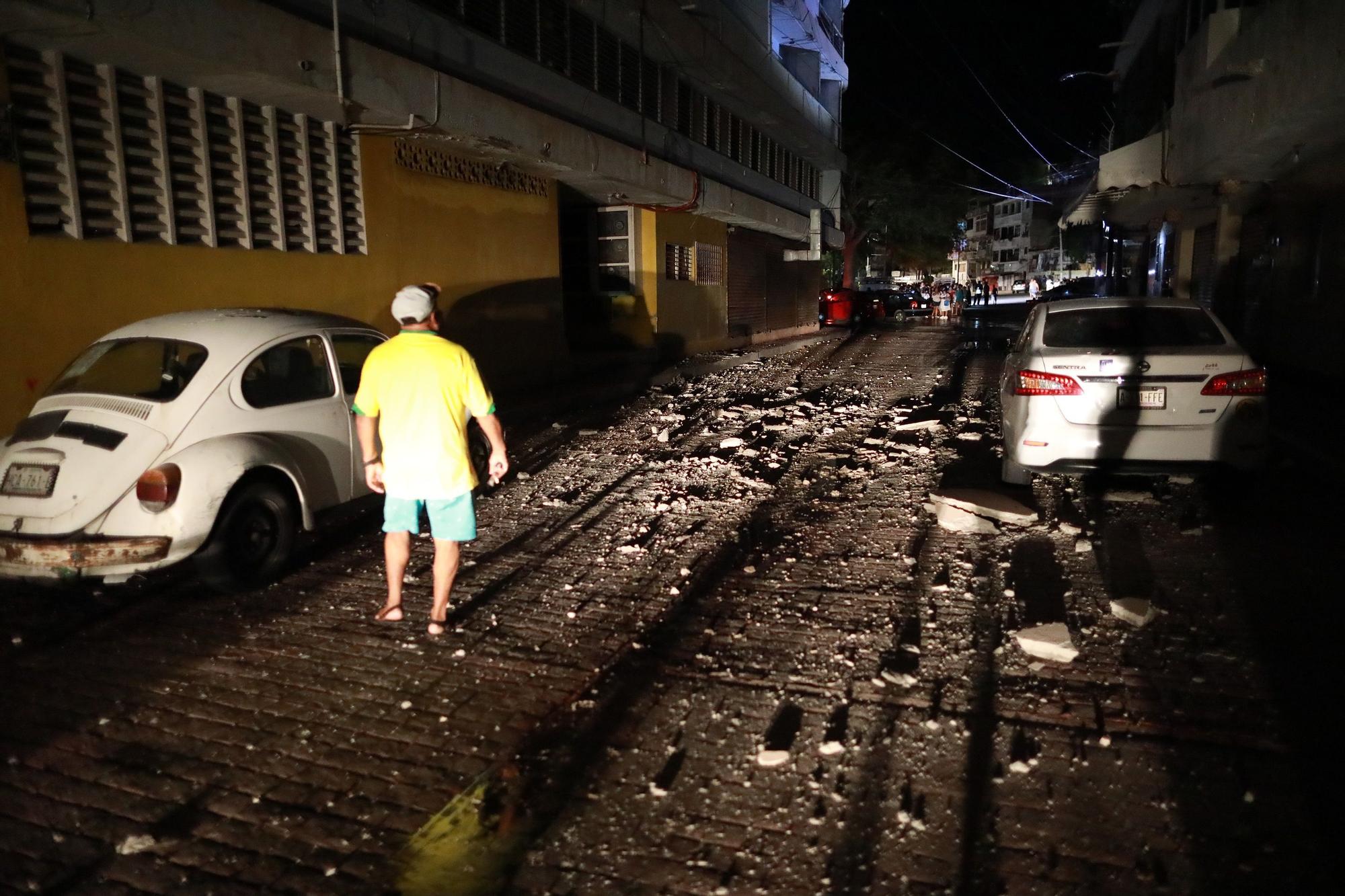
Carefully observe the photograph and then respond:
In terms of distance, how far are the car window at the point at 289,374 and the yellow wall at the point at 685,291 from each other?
13.1 metres

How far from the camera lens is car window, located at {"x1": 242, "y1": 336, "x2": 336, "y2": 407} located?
5.67 m

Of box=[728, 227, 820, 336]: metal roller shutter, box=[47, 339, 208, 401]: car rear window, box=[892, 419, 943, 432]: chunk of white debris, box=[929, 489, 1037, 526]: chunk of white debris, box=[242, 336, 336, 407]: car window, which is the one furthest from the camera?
box=[728, 227, 820, 336]: metal roller shutter

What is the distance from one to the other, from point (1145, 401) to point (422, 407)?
16.6 ft

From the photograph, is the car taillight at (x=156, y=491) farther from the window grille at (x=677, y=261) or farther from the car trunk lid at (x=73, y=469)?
the window grille at (x=677, y=261)

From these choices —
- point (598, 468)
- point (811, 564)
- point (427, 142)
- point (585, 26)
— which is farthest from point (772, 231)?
point (811, 564)

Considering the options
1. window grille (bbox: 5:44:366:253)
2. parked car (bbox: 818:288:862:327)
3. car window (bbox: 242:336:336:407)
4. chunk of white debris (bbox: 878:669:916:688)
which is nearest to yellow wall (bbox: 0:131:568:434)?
window grille (bbox: 5:44:366:253)

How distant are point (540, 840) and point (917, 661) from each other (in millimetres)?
2142

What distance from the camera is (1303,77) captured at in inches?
374

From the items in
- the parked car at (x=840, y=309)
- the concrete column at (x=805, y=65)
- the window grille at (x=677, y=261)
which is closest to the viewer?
the window grille at (x=677, y=261)

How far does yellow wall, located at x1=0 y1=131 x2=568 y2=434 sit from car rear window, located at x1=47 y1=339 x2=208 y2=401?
2079 millimetres

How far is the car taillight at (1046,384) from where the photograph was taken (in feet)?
21.8

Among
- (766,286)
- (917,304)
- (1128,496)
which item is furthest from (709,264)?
(917,304)

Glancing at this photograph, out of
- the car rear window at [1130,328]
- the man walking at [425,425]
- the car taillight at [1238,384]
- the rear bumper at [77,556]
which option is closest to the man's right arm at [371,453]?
the man walking at [425,425]

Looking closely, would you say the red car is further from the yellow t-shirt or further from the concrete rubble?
the yellow t-shirt
